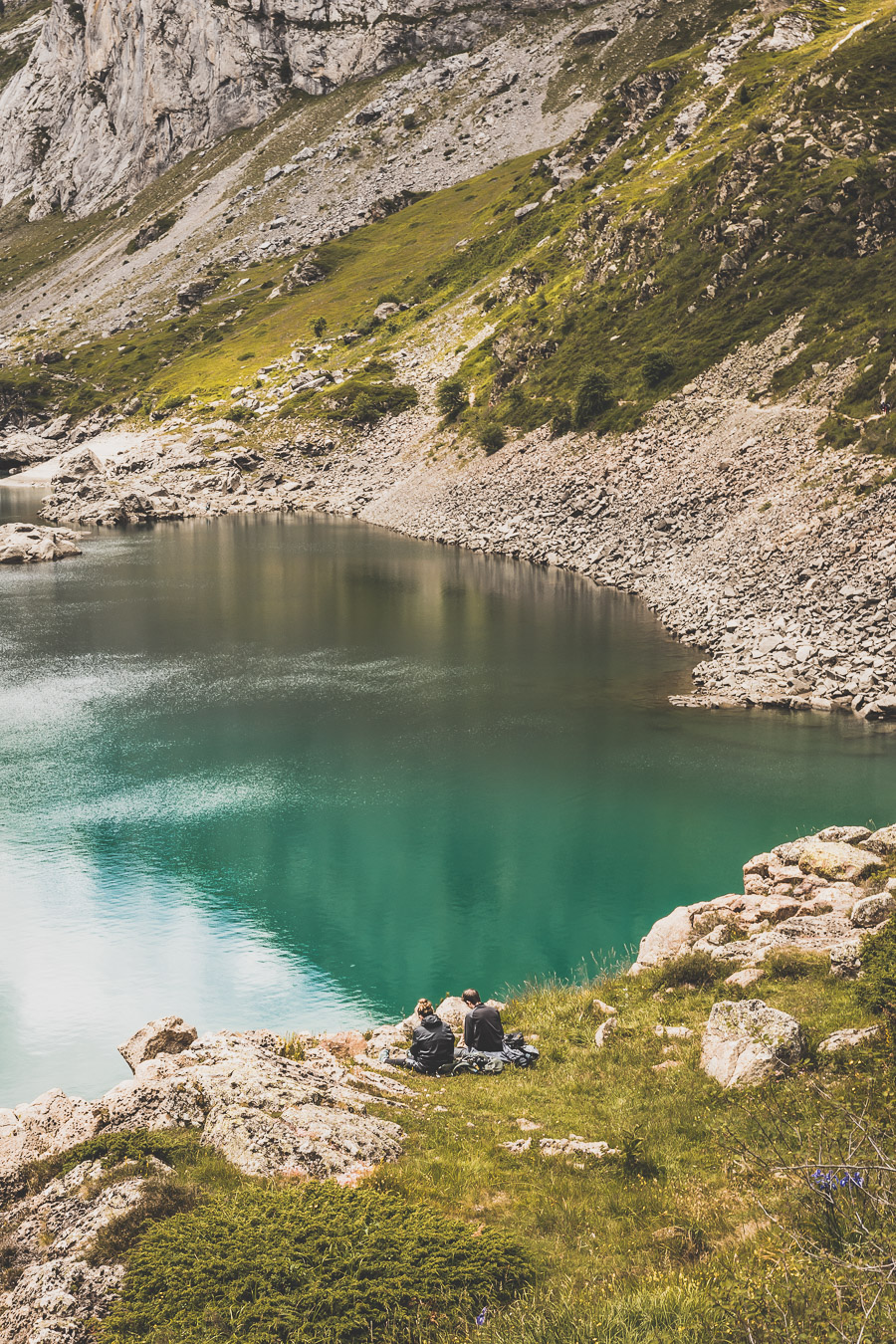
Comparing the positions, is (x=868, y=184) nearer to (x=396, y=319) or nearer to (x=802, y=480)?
(x=802, y=480)

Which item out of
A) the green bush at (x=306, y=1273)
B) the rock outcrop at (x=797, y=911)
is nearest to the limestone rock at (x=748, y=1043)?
the rock outcrop at (x=797, y=911)

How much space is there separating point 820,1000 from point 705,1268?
7.16 m

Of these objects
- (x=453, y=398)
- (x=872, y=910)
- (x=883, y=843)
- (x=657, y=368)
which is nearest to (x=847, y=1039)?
(x=872, y=910)

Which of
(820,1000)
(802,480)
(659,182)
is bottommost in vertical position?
(820,1000)

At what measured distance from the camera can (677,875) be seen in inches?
1060

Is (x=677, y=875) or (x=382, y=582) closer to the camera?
(x=677, y=875)

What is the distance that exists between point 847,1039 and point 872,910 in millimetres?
5725

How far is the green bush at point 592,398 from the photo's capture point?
251 feet

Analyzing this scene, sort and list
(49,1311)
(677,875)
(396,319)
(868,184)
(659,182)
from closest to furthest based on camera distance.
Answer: (49,1311) → (677,875) → (868,184) → (659,182) → (396,319)

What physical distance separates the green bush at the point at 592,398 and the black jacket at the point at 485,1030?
6827 cm

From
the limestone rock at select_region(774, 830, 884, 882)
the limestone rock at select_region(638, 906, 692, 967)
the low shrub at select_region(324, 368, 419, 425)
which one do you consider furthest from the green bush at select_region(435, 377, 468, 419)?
the limestone rock at select_region(638, 906, 692, 967)

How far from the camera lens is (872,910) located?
17000mm

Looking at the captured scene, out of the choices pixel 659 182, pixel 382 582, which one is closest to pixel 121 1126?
pixel 382 582

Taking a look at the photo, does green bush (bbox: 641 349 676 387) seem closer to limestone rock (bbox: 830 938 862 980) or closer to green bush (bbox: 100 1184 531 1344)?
limestone rock (bbox: 830 938 862 980)
